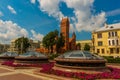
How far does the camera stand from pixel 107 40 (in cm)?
5909

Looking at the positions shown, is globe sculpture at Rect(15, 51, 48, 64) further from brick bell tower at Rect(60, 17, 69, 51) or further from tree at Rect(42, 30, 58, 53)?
brick bell tower at Rect(60, 17, 69, 51)

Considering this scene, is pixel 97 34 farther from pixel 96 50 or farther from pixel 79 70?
pixel 79 70

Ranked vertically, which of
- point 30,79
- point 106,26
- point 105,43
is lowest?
point 30,79

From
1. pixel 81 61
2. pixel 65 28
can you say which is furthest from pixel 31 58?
pixel 65 28

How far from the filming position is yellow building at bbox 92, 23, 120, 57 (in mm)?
56750

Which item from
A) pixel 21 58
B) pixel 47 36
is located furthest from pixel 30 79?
pixel 47 36

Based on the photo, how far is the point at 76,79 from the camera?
12281 mm

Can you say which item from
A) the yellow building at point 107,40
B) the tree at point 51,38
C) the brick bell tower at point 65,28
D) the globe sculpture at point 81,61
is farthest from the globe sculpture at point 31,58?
the brick bell tower at point 65,28

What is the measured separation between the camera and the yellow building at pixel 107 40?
5675 cm

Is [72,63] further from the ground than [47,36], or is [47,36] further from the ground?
[47,36]

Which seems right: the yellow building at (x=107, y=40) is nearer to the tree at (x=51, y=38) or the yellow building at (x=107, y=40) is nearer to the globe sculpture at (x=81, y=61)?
the tree at (x=51, y=38)

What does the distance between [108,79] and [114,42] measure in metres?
47.2

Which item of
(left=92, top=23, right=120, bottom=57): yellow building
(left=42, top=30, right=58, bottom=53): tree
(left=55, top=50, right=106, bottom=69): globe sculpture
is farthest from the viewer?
(left=42, top=30, right=58, bottom=53): tree

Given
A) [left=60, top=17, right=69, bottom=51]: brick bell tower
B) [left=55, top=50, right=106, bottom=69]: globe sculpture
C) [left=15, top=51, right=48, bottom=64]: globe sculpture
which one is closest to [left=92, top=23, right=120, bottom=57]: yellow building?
[left=15, top=51, right=48, bottom=64]: globe sculpture
